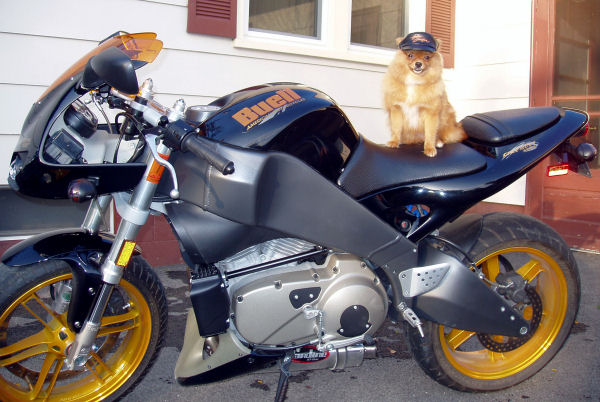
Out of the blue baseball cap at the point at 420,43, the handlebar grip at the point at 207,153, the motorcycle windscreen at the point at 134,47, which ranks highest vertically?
the blue baseball cap at the point at 420,43

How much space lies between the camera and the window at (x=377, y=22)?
5129 mm

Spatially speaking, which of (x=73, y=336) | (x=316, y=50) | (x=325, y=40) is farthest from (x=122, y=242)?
(x=325, y=40)

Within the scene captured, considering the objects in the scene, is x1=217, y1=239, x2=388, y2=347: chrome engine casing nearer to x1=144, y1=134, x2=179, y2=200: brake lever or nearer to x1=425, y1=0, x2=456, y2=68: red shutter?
x1=144, y1=134, x2=179, y2=200: brake lever

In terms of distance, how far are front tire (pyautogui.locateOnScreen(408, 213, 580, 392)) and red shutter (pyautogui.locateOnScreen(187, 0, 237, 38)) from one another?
2853mm

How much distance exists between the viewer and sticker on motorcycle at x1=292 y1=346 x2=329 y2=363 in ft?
6.36

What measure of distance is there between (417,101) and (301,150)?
0.88m

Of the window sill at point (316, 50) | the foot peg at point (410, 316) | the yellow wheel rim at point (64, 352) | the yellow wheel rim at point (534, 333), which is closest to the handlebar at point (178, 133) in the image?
the yellow wheel rim at point (64, 352)

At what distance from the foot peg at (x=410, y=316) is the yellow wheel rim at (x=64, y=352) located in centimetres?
98

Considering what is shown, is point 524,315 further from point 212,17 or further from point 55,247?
point 212,17

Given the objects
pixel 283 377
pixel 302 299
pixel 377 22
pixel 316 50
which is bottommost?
pixel 283 377

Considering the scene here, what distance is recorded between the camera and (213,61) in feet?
13.8

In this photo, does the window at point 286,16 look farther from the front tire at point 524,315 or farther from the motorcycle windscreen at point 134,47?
the front tire at point 524,315

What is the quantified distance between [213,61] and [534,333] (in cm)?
315

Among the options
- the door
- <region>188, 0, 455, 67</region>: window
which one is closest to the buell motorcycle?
<region>188, 0, 455, 67</region>: window
